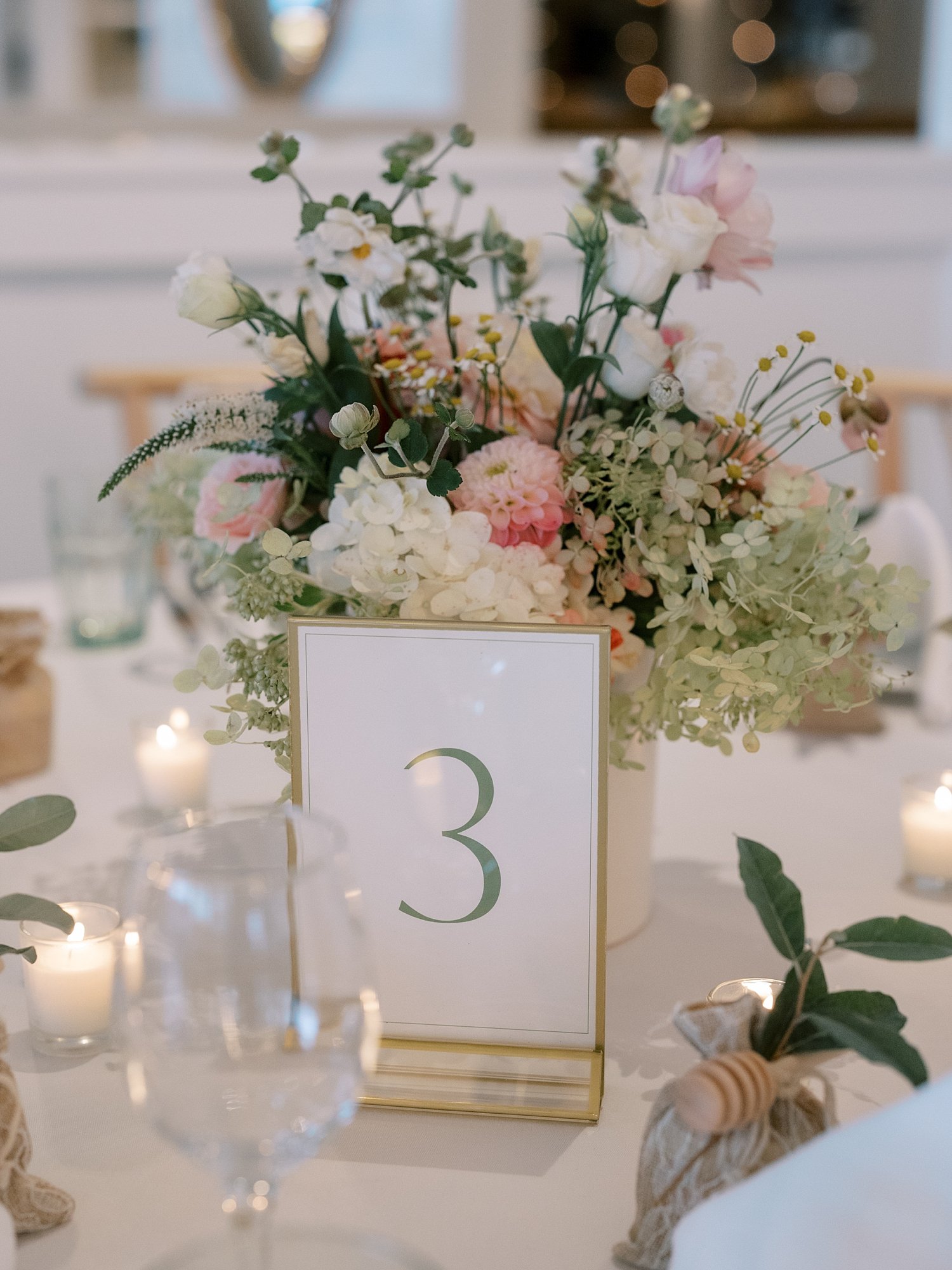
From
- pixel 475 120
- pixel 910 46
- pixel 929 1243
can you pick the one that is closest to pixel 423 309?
pixel 929 1243

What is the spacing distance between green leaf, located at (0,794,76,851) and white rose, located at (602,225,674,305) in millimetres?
407

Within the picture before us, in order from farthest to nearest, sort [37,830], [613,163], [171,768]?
[171,768] < [613,163] < [37,830]

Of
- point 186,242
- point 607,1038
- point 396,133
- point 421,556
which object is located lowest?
point 607,1038

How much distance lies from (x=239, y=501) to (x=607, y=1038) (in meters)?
0.37

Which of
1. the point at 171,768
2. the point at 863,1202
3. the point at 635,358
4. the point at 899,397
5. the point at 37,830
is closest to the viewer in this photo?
the point at 863,1202

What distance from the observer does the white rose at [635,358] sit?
74 centimetres

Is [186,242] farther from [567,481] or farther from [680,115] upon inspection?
[567,481]

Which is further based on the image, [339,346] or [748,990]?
[339,346]

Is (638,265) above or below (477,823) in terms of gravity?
above

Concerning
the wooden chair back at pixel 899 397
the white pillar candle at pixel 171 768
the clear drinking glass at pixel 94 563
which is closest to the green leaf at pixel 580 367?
the white pillar candle at pixel 171 768

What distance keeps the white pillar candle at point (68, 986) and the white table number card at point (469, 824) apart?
0.15 metres

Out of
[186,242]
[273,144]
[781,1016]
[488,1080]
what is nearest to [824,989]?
[781,1016]

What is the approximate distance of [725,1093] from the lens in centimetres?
49

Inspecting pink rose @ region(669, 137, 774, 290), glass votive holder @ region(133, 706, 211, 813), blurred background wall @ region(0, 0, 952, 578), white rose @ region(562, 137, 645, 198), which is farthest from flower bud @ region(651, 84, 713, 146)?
blurred background wall @ region(0, 0, 952, 578)
